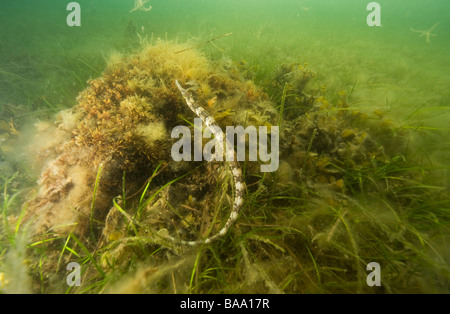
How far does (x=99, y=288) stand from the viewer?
6.97 ft

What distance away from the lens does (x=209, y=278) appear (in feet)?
7.36

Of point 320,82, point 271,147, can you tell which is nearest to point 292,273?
point 271,147

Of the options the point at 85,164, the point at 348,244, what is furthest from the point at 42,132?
the point at 348,244

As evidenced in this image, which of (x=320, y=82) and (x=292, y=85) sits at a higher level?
(x=320, y=82)

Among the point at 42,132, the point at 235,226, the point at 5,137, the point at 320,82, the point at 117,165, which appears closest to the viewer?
the point at 235,226

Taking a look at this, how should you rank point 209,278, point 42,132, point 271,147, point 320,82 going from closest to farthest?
Answer: point 209,278 → point 271,147 → point 42,132 → point 320,82

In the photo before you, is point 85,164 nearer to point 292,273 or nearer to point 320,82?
point 292,273

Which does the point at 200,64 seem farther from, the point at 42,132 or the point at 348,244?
the point at 348,244

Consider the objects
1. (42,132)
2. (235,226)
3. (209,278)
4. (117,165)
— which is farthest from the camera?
(42,132)
